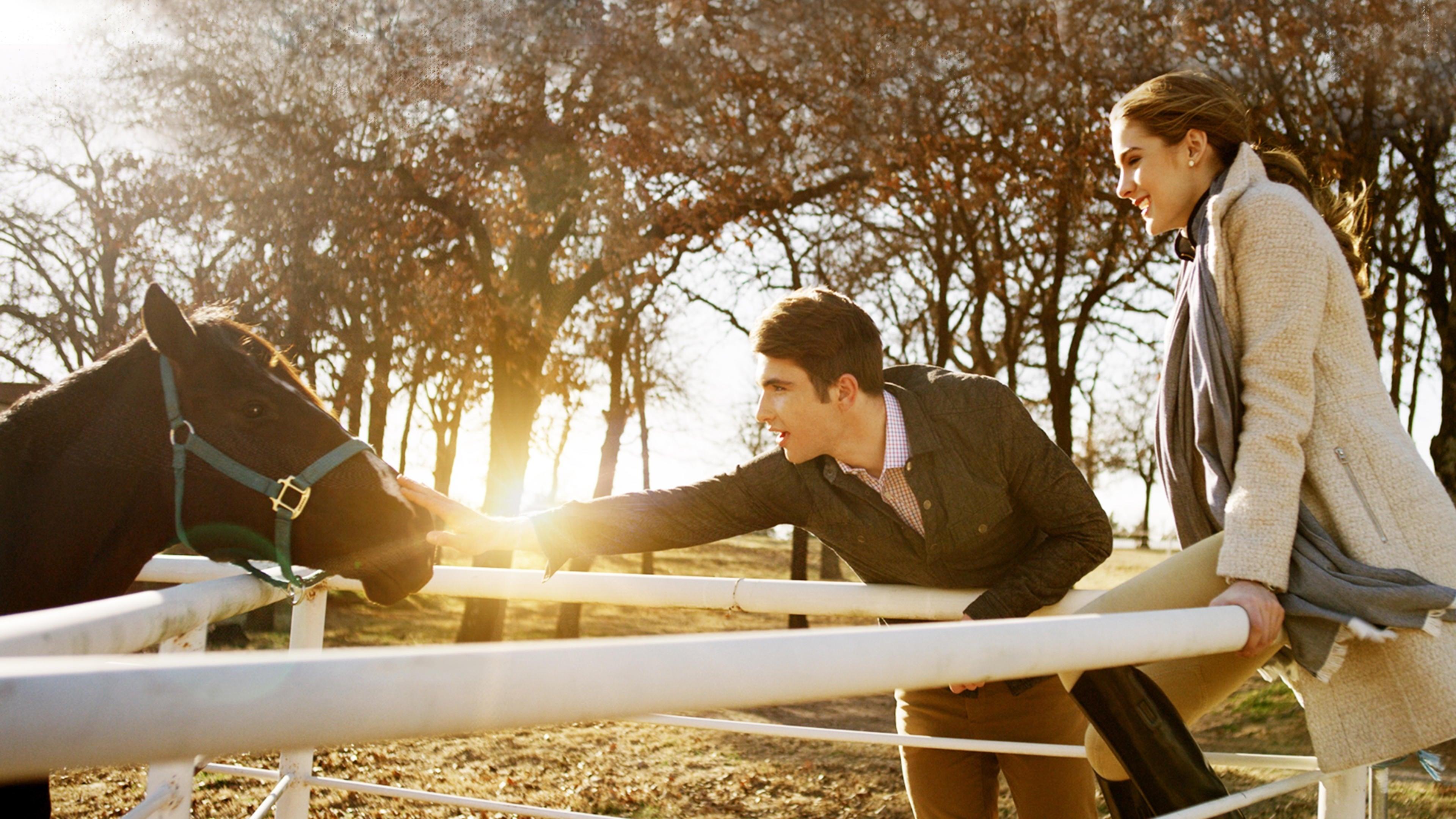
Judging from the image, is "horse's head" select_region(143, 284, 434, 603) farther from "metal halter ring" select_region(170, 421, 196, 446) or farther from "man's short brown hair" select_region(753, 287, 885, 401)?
"man's short brown hair" select_region(753, 287, 885, 401)

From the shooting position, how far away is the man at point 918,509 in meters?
2.20

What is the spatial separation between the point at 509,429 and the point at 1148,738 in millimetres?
10932

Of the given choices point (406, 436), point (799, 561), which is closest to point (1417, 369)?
point (799, 561)

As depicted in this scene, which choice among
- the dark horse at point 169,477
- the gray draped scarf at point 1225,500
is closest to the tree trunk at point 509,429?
the dark horse at point 169,477

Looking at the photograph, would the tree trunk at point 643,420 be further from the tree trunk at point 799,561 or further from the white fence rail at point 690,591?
the white fence rail at point 690,591

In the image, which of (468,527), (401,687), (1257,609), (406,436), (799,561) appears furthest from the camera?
(406,436)

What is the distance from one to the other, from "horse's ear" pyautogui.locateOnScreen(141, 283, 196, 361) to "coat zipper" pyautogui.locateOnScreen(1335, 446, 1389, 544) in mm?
2322

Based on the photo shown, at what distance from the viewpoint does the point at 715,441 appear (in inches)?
1113

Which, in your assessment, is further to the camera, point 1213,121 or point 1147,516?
point 1147,516

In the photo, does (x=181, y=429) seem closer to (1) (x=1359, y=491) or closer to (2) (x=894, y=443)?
(2) (x=894, y=443)

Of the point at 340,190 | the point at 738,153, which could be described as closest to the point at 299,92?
the point at 340,190

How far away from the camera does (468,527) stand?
2596 mm

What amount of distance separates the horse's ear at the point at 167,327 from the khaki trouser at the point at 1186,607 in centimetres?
199

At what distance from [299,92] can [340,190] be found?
3.66 ft
